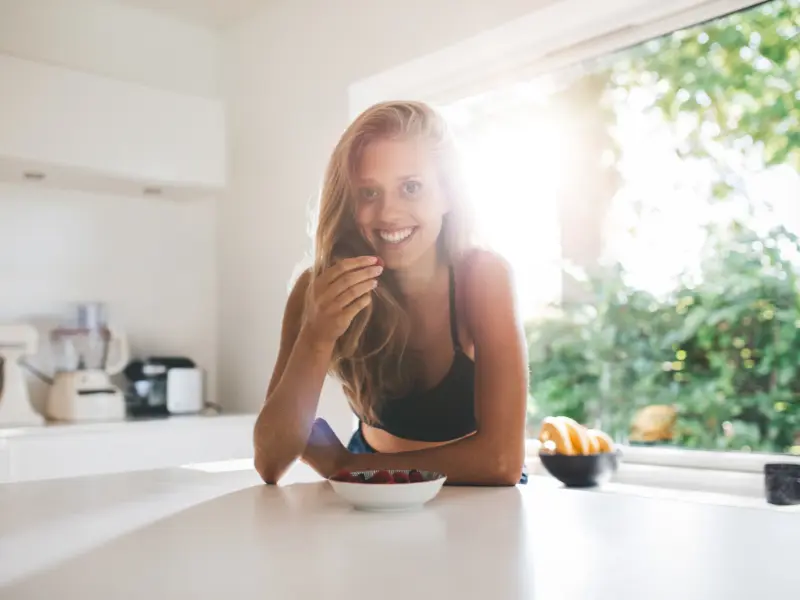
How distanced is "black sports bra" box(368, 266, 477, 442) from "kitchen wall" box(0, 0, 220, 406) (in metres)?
2.01

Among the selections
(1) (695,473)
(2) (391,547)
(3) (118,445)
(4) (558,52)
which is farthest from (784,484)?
(3) (118,445)

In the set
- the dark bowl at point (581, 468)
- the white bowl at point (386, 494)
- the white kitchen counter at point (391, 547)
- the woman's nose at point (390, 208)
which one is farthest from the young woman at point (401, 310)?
the dark bowl at point (581, 468)

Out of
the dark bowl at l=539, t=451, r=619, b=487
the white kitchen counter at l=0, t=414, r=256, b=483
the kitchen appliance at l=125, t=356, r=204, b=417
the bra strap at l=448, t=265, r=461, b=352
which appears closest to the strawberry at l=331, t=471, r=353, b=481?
the bra strap at l=448, t=265, r=461, b=352

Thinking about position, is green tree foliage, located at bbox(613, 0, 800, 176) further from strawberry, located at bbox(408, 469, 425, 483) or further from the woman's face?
strawberry, located at bbox(408, 469, 425, 483)

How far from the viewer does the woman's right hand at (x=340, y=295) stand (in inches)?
55.6

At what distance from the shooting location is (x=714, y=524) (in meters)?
0.99

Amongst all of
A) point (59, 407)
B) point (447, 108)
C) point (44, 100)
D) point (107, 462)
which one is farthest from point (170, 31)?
point (107, 462)

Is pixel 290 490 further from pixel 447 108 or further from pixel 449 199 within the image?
pixel 447 108

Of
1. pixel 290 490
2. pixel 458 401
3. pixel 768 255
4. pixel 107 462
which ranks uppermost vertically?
pixel 768 255

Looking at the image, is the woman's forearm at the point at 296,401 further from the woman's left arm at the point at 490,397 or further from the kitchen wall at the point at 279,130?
the kitchen wall at the point at 279,130

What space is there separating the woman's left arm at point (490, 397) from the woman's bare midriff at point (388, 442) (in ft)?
0.51

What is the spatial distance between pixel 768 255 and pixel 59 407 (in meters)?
2.34

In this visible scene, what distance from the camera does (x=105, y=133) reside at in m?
2.88

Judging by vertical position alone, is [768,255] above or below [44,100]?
below
